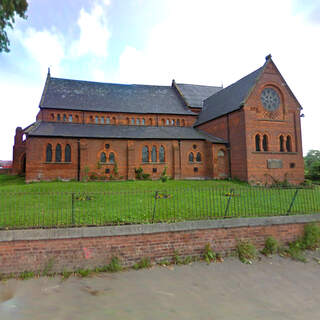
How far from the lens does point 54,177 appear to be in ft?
70.7

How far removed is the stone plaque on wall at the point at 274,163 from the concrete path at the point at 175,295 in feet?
55.5

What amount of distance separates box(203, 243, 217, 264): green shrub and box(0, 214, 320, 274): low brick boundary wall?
5.0 inches

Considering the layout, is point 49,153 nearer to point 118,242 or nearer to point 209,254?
point 118,242

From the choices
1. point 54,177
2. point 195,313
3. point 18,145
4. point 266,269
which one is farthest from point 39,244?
point 18,145

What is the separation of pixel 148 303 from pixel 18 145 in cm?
3071

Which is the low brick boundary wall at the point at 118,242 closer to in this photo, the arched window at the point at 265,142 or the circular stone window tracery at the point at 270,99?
the arched window at the point at 265,142

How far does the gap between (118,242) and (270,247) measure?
16.8ft

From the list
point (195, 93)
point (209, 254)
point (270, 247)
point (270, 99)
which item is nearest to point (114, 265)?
point (209, 254)

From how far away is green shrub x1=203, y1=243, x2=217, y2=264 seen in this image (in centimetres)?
648

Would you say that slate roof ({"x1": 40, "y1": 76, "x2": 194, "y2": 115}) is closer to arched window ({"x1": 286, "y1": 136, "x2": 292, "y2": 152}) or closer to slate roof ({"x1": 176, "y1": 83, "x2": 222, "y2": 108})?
slate roof ({"x1": 176, "y1": 83, "x2": 222, "y2": 108})

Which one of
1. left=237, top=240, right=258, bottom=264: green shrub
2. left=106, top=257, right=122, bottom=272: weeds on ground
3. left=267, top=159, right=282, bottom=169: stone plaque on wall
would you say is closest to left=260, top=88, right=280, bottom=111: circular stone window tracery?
left=267, top=159, right=282, bottom=169: stone plaque on wall

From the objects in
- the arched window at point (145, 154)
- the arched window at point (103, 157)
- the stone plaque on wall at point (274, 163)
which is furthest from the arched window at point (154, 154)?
the stone plaque on wall at point (274, 163)

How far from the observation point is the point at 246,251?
22.3 ft

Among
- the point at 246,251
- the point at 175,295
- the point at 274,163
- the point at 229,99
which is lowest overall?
the point at 175,295
